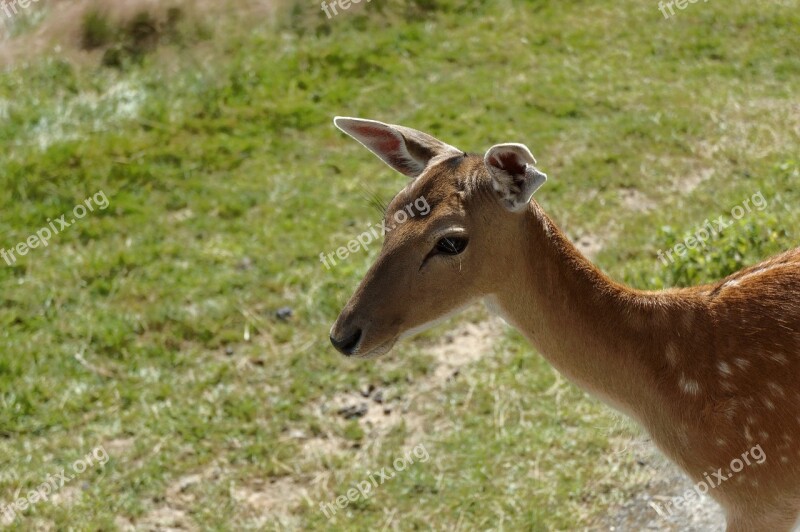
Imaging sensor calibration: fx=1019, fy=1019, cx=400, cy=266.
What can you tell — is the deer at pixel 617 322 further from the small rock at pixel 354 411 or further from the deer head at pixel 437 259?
the small rock at pixel 354 411

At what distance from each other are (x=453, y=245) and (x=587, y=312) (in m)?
0.65

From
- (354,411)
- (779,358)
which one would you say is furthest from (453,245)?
(354,411)

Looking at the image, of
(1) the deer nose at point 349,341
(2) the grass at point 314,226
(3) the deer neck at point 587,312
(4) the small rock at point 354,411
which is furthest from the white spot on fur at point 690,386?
(4) the small rock at point 354,411

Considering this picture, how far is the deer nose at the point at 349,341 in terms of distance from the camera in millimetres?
4238

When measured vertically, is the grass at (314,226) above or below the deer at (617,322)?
below

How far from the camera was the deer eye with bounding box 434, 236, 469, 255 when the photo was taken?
4.24 m

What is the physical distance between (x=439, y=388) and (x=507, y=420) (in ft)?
1.89

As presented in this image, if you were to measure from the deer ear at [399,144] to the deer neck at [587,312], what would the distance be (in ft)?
1.95

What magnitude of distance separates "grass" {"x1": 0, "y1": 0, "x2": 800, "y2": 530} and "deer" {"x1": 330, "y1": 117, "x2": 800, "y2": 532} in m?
1.48

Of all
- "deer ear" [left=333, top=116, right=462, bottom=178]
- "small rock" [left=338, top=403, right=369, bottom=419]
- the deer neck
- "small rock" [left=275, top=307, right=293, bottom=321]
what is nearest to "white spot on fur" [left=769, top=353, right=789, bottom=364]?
the deer neck

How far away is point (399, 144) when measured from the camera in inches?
183

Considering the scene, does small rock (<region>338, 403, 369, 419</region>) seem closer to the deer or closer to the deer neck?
the deer

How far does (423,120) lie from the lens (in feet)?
31.2

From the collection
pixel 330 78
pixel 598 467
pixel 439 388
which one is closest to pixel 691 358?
pixel 598 467
